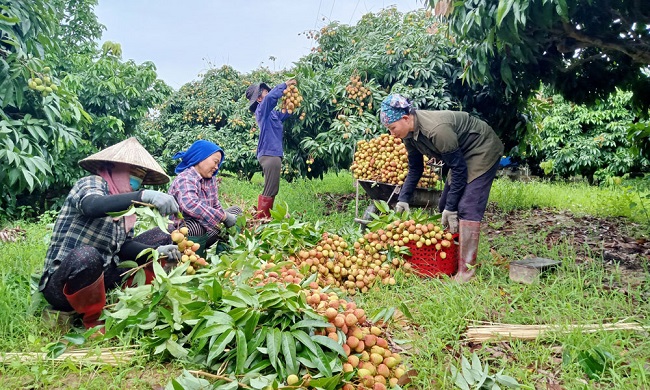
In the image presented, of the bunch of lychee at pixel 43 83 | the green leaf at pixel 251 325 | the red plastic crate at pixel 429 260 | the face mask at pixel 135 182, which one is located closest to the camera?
the green leaf at pixel 251 325

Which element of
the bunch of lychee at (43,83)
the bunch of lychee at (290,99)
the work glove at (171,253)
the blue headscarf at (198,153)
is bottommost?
the work glove at (171,253)

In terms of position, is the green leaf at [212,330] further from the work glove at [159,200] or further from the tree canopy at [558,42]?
the tree canopy at [558,42]

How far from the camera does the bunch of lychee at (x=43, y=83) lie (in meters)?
3.28

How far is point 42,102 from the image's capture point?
11.6ft

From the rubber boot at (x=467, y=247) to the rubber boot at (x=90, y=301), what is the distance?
7.63 ft

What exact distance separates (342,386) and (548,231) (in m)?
4.00

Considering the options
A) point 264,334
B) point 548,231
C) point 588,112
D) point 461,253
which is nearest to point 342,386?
point 264,334

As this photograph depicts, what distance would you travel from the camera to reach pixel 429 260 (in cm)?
341

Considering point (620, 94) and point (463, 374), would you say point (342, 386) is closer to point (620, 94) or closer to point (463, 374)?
point (463, 374)

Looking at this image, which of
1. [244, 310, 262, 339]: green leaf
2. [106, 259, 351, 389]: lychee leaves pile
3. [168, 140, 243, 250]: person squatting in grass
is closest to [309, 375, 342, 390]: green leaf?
[106, 259, 351, 389]: lychee leaves pile

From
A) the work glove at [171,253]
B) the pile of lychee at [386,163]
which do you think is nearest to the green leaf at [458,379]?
the work glove at [171,253]

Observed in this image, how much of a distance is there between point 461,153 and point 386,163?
4.38 feet

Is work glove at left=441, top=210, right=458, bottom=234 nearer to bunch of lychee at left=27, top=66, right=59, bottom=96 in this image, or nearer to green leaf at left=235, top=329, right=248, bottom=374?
green leaf at left=235, top=329, right=248, bottom=374

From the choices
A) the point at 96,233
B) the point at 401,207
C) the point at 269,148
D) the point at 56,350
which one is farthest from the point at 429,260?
the point at 269,148
